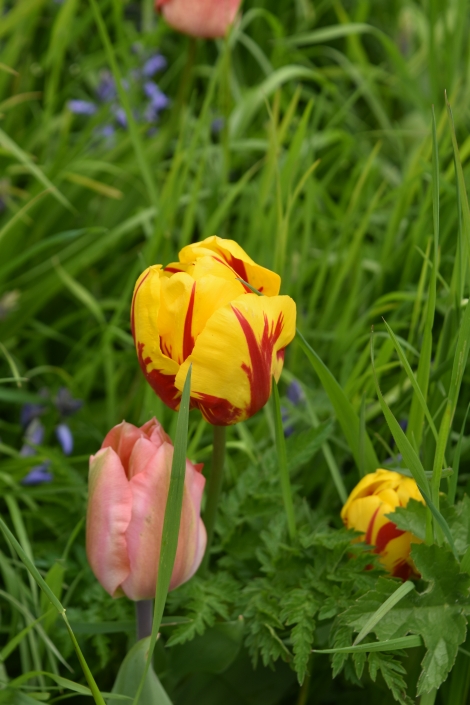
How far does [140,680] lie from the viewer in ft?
1.80

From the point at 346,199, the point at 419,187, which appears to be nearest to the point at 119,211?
the point at 346,199

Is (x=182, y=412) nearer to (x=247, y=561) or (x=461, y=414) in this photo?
(x=247, y=561)

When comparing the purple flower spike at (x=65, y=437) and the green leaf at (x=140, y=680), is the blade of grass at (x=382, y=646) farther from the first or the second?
the purple flower spike at (x=65, y=437)

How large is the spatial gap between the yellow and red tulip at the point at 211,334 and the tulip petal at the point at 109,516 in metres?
0.07

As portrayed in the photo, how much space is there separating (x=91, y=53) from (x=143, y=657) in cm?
127

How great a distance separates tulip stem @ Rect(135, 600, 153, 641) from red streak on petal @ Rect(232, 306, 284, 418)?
0.18 meters

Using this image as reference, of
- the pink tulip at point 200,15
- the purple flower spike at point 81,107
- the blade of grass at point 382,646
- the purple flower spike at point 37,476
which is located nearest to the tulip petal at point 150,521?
the blade of grass at point 382,646

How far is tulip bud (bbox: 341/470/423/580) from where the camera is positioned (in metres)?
0.63

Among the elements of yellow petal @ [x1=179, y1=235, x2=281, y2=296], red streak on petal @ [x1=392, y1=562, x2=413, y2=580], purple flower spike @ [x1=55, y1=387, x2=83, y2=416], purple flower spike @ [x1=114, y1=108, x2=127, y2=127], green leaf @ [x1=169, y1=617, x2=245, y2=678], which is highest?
yellow petal @ [x1=179, y1=235, x2=281, y2=296]

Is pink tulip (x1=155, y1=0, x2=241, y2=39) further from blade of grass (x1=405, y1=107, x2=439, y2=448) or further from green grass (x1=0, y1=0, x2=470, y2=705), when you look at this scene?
blade of grass (x1=405, y1=107, x2=439, y2=448)

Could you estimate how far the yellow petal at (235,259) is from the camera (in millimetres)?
557

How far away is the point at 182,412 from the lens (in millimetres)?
477

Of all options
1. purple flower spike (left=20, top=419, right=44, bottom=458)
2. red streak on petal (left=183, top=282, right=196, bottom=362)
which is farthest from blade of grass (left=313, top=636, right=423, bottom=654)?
purple flower spike (left=20, top=419, right=44, bottom=458)

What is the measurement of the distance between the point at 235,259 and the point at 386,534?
0.26 m
